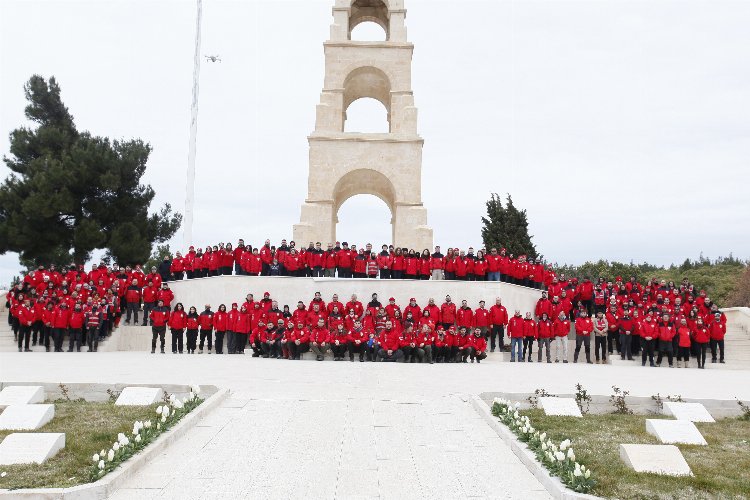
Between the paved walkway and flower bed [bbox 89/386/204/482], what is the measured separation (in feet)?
0.91

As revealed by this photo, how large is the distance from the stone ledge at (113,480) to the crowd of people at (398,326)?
400 inches

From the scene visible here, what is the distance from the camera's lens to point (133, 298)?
23359mm

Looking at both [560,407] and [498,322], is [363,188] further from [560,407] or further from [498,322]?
[560,407]

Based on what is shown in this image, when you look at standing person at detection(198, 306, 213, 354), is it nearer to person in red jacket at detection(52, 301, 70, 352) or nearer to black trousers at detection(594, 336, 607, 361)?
person in red jacket at detection(52, 301, 70, 352)

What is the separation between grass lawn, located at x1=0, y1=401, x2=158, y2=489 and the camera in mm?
6973

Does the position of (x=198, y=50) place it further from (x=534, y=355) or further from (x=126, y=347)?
(x=534, y=355)

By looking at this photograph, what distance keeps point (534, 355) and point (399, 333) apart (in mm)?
5307

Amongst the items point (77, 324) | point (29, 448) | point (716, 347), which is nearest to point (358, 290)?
point (77, 324)

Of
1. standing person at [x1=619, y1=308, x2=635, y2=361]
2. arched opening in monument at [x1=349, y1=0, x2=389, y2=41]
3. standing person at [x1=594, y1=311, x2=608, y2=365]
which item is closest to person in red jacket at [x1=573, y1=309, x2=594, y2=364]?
standing person at [x1=594, y1=311, x2=608, y2=365]

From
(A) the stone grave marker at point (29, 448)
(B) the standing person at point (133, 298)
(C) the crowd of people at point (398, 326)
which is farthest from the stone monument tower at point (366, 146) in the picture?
(A) the stone grave marker at point (29, 448)

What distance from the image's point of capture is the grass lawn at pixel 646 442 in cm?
706

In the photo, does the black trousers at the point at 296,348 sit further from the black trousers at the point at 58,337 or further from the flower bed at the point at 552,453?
the flower bed at the point at 552,453

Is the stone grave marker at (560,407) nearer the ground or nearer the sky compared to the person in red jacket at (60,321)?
nearer the ground

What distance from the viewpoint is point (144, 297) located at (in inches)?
899
